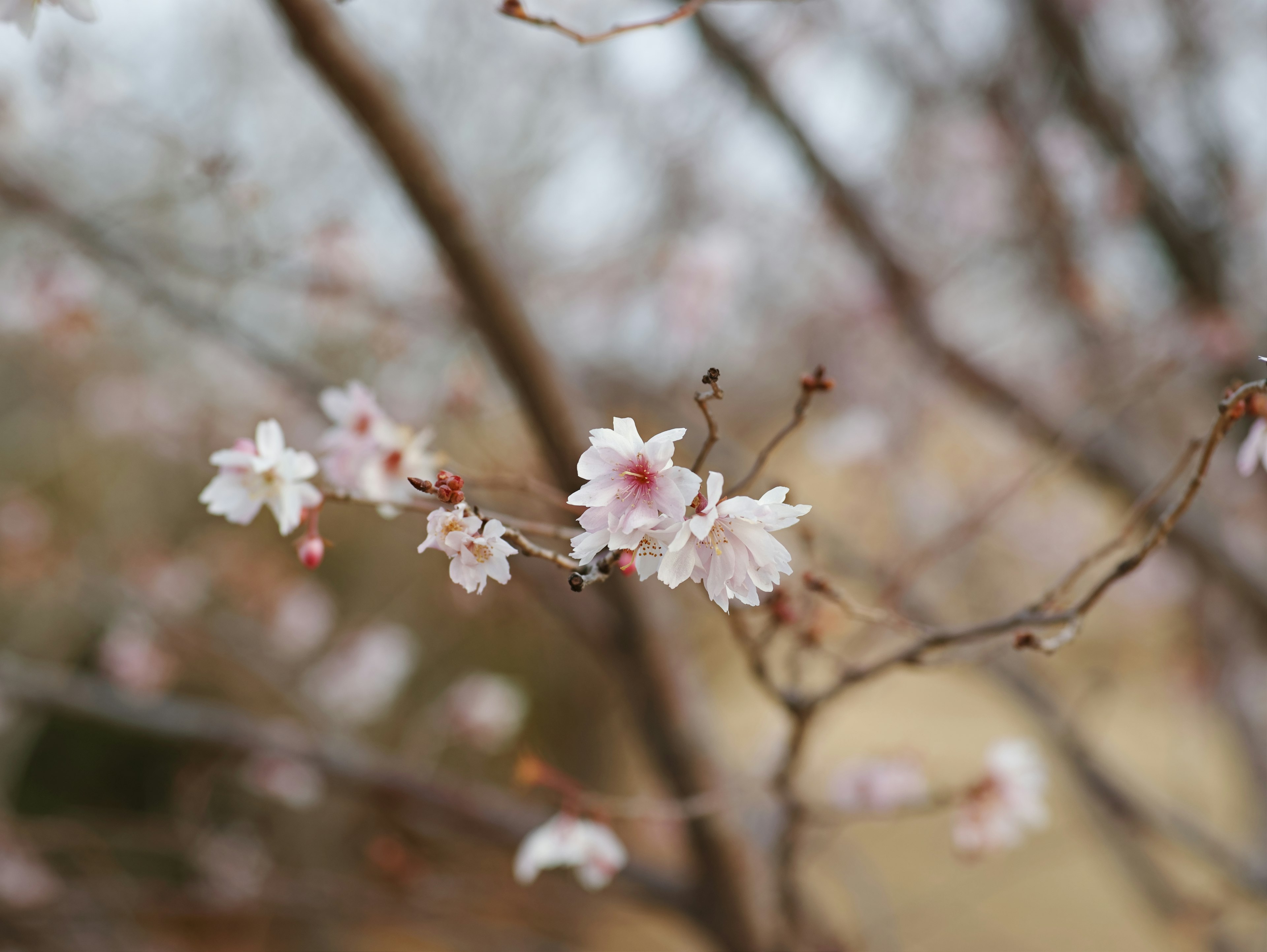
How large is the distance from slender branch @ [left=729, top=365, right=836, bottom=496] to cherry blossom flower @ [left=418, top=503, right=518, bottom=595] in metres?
0.23

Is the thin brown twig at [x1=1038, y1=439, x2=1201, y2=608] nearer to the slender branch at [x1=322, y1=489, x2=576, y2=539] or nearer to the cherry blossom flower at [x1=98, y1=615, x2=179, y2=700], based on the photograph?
the slender branch at [x1=322, y1=489, x2=576, y2=539]

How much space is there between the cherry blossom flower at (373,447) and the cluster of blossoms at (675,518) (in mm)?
391

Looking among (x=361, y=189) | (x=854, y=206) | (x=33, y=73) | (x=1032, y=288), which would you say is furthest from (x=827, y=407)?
(x=33, y=73)

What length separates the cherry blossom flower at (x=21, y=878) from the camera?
244 cm

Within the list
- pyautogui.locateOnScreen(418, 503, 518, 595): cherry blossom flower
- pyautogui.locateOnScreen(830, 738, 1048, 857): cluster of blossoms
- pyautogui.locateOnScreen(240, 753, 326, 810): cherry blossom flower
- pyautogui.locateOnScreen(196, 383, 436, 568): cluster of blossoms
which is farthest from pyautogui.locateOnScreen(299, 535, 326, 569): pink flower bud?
pyautogui.locateOnScreen(240, 753, 326, 810): cherry blossom flower

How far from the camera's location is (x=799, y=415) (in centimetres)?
76

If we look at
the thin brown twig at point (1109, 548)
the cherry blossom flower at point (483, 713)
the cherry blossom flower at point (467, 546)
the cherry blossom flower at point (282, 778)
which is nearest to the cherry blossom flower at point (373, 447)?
the cherry blossom flower at point (467, 546)

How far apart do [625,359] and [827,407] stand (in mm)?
913

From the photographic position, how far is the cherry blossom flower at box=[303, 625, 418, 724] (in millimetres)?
2795

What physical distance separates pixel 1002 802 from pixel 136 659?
103 inches

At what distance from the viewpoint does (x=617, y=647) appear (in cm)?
167

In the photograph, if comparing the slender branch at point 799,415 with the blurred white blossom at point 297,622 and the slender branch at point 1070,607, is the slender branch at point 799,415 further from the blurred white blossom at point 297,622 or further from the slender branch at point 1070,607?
the blurred white blossom at point 297,622

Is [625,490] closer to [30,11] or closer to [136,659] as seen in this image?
[30,11]

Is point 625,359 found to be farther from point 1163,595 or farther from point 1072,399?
point 1163,595
